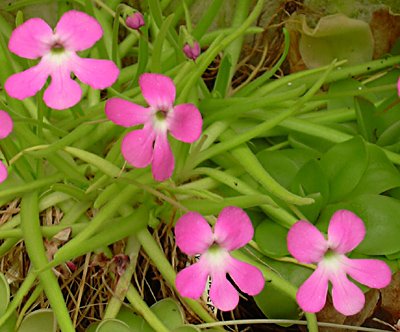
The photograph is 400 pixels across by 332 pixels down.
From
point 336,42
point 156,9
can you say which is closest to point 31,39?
point 156,9

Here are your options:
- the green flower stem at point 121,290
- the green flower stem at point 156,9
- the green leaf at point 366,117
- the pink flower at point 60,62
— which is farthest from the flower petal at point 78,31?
the green leaf at point 366,117

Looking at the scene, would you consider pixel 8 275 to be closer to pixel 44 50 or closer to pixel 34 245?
pixel 34 245

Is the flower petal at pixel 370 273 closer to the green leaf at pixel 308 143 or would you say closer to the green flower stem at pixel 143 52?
the green leaf at pixel 308 143

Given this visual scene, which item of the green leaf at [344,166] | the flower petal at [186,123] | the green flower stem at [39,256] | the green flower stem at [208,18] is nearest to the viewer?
the flower petal at [186,123]

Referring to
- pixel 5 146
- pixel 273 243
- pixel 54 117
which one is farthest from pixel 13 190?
pixel 273 243

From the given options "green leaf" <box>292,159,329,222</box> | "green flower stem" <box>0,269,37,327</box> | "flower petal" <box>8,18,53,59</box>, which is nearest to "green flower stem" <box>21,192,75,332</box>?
"green flower stem" <box>0,269,37,327</box>

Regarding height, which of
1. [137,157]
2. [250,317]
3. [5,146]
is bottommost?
[250,317]
